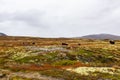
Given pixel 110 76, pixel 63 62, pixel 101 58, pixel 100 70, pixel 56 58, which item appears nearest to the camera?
pixel 110 76

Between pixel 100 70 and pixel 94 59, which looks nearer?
pixel 100 70

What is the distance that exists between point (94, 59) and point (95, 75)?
1168 inches

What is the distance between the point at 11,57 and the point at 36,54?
796 cm

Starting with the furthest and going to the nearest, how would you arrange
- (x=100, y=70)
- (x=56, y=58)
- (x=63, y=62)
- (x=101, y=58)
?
(x=101, y=58) < (x=56, y=58) < (x=63, y=62) < (x=100, y=70)

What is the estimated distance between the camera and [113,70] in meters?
63.3

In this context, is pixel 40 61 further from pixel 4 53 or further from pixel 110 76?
pixel 110 76

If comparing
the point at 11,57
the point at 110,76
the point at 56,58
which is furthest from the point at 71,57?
the point at 110,76

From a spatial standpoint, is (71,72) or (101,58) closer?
(71,72)

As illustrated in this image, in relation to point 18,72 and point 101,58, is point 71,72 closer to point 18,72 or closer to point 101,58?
point 18,72

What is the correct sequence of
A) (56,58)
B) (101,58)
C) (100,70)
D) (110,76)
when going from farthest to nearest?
(101,58) → (56,58) → (100,70) → (110,76)

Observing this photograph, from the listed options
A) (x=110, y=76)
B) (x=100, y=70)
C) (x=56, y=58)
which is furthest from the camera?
(x=56, y=58)

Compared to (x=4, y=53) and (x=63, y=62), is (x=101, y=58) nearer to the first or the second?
(x=63, y=62)

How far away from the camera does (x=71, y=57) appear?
Result: 3369 inches

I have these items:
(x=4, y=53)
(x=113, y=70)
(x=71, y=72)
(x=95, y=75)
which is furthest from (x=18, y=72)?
(x=4, y=53)
